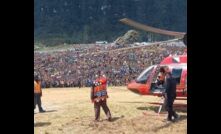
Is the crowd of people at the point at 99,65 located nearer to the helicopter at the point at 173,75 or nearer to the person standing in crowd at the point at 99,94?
the helicopter at the point at 173,75

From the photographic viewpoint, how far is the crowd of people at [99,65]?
30047 mm

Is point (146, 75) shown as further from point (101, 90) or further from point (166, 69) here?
point (101, 90)

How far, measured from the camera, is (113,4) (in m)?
75.4

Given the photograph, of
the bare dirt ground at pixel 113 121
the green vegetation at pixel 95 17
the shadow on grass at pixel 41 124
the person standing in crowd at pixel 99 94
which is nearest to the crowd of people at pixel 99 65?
the bare dirt ground at pixel 113 121

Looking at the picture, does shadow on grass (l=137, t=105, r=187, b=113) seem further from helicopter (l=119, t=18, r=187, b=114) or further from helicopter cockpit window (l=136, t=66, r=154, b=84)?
helicopter cockpit window (l=136, t=66, r=154, b=84)

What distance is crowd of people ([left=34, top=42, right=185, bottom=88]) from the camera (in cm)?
3005

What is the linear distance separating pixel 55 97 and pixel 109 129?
25.7ft

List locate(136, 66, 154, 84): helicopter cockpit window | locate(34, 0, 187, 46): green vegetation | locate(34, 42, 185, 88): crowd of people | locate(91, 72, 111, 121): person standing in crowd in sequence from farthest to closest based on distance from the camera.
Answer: locate(34, 0, 187, 46): green vegetation
locate(34, 42, 185, 88): crowd of people
locate(136, 66, 154, 84): helicopter cockpit window
locate(91, 72, 111, 121): person standing in crowd

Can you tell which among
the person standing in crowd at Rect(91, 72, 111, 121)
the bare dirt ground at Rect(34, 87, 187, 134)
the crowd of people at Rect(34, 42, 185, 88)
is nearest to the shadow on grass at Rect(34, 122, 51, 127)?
the bare dirt ground at Rect(34, 87, 187, 134)

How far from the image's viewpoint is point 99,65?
3459 centimetres
